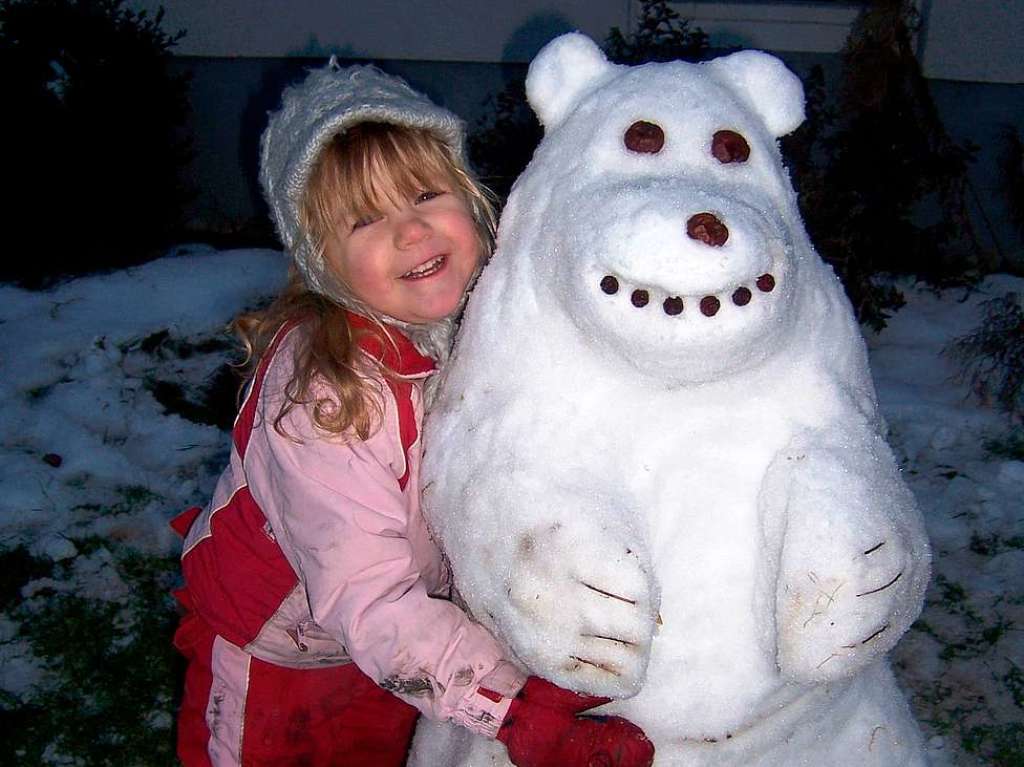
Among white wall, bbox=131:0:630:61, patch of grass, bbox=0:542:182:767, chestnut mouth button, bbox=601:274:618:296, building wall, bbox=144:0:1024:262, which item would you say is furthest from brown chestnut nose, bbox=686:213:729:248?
white wall, bbox=131:0:630:61

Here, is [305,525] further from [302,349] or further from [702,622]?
[702,622]

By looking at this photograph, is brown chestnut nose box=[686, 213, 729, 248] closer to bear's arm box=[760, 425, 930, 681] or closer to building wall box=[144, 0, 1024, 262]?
bear's arm box=[760, 425, 930, 681]

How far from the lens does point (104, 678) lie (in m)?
2.74

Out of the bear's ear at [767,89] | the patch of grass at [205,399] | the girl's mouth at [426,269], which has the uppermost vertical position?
the bear's ear at [767,89]

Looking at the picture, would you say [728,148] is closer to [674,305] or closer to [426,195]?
[674,305]

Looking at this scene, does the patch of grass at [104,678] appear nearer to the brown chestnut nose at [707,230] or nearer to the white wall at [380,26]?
the brown chestnut nose at [707,230]

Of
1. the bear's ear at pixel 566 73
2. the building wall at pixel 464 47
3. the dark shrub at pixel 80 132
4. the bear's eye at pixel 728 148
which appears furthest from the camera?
the building wall at pixel 464 47

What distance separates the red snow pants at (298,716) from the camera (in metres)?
1.78

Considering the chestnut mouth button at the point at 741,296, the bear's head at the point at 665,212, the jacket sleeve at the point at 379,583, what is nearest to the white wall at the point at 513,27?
the bear's head at the point at 665,212

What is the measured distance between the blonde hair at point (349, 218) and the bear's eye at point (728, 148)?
0.55 metres

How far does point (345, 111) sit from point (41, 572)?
89.1 inches

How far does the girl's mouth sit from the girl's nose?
4cm

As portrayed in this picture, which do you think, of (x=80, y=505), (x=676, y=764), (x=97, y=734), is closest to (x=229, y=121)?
(x=80, y=505)

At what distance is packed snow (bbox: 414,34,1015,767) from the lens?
116cm
